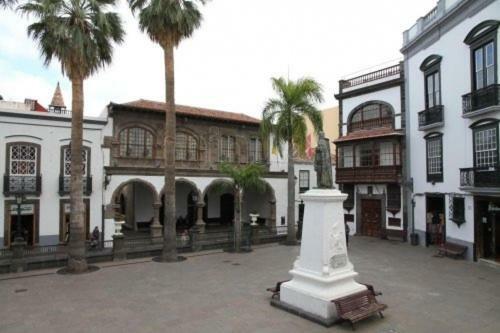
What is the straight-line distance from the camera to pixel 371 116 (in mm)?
24469

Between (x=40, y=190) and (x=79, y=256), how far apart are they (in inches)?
278

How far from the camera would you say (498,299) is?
1066 cm

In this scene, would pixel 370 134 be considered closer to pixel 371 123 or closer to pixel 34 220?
pixel 371 123

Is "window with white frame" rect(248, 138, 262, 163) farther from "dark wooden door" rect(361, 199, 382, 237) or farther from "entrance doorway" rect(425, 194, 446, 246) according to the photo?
"entrance doorway" rect(425, 194, 446, 246)

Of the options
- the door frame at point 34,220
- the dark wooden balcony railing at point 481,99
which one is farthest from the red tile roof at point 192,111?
the dark wooden balcony railing at point 481,99

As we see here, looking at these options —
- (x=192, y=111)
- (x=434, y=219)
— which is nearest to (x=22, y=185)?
(x=192, y=111)

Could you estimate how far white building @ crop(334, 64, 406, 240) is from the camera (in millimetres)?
22531

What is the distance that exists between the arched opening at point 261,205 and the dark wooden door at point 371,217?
664 centimetres

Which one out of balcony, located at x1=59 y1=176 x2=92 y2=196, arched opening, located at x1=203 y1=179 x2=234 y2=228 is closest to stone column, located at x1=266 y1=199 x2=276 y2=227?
arched opening, located at x1=203 y1=179 x2=234 y2=228

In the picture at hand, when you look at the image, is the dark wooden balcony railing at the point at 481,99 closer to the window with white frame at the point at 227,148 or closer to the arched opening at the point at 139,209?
the window with white frame at the point at 227,148

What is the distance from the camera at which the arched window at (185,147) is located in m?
24.6

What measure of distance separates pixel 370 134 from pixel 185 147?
12258mm

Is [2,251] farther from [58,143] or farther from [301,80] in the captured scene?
[301,80]

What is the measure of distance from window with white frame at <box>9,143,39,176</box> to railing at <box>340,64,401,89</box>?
2005 cm
